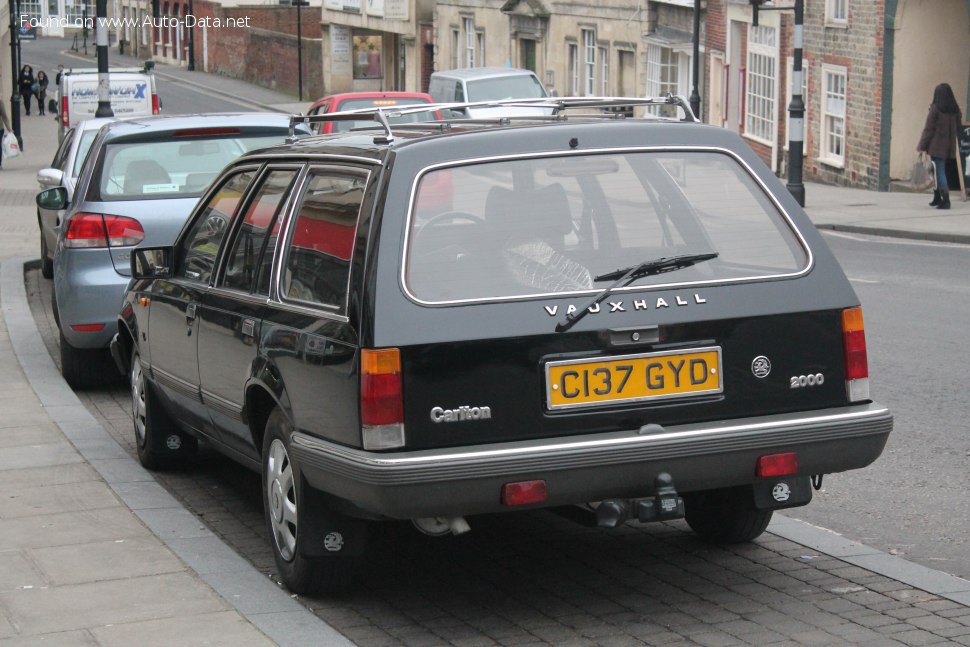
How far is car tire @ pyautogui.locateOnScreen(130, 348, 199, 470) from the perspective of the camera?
795cm

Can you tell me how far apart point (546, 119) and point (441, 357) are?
1342mm

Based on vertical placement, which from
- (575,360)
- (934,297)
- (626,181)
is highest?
(626,181)

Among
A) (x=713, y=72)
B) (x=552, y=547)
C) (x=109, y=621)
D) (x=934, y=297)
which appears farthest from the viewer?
(x=713, y=72)

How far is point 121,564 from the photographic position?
20.2 feet

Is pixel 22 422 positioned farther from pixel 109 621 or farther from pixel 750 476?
pixel 750 476

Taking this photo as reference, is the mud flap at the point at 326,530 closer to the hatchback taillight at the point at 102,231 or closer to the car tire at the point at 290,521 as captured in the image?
the car tire at the point at 290,521

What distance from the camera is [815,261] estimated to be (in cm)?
559

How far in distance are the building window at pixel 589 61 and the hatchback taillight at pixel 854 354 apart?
40.2m

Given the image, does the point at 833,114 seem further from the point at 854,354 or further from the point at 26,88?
the point at 26,88

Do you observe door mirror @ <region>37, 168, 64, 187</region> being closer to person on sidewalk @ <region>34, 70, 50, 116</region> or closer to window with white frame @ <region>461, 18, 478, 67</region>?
window with white frame @ <region>461, 18, 478, 67</region>

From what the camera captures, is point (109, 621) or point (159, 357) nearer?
point (109, 621)

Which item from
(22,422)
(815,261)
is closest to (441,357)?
(815,261)

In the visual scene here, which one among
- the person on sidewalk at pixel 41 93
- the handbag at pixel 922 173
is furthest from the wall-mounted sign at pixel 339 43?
the handbag at pixel 922 173

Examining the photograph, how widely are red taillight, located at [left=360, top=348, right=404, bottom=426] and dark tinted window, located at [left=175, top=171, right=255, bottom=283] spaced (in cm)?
193
